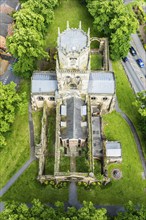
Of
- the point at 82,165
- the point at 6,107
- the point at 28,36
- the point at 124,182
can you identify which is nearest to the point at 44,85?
the point at 6,107

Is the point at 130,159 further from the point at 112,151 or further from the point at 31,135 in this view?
the point at 31,135

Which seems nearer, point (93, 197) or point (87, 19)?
point (93, 197)

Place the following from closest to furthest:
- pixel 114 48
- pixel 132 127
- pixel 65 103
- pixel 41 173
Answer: pixel 41 173 → pixel 65 103 → pixel 132 127 → pixel 114 48

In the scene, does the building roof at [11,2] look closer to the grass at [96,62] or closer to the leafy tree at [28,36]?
the leafy tree at [28,36]

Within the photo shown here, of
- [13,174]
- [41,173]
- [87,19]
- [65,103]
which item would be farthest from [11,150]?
[87,19]

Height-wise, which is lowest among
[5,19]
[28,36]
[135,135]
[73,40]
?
[135,135]

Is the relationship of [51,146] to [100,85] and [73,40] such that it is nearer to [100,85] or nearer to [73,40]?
[100,85]

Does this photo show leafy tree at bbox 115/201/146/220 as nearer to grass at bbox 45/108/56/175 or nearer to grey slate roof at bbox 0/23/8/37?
grass at bbox 45/108/56/175
